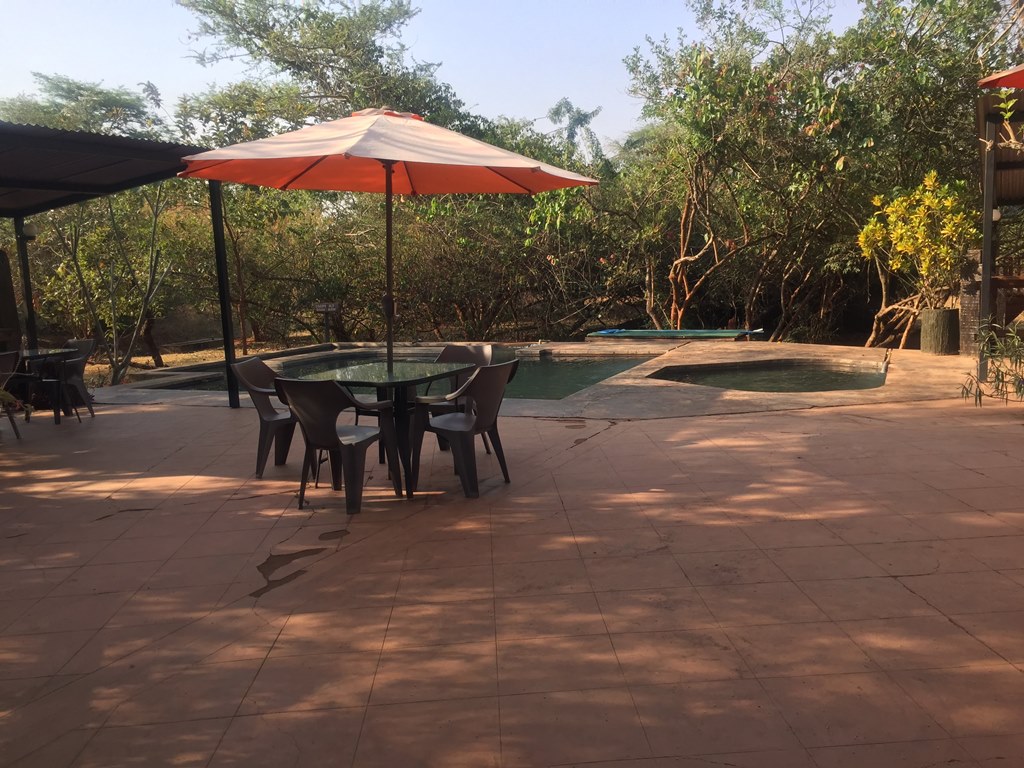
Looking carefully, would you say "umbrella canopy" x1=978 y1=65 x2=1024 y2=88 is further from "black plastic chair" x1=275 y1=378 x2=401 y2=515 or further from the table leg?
"black plastic chair" x1=275 y1=378 x2=401 y2=515

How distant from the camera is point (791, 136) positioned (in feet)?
39.5

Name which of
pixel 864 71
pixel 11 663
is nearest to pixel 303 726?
pixel 11 663

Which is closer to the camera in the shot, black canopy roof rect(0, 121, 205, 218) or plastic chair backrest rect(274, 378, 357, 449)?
plastic chair backrest rect(274, 378, 357, 449)

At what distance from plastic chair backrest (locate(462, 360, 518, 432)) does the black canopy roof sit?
373 centimetres

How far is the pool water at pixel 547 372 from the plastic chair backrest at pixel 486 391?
4521 mm

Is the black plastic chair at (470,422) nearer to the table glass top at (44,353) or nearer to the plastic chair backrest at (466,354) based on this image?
the plastic chair backrest at (466,354)

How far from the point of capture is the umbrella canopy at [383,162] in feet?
13.9

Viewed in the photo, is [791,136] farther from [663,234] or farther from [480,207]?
[480,207]

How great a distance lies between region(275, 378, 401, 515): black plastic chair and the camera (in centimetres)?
407

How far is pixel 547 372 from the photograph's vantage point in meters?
11.2

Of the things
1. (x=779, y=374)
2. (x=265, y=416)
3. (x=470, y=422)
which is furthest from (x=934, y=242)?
(x=265, y=416)

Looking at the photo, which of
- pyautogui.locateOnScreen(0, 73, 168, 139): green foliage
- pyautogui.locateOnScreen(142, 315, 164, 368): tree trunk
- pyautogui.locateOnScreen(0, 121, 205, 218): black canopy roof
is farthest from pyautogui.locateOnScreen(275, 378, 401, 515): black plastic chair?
pyautogui.locateOnScreen(142, 315, 164, 368): tree trunk

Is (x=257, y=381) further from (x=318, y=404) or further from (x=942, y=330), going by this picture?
(x=942, y=330)

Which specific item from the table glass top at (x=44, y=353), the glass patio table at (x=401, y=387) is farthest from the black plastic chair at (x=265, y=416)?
the table glass top at (x=44, y=353)
